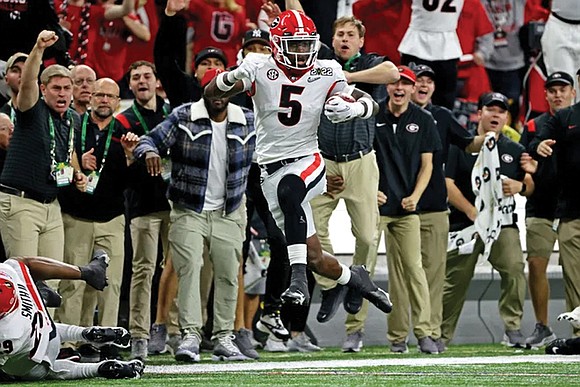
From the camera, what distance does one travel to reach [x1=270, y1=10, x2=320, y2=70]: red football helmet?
9.46m

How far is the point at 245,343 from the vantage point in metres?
10.8

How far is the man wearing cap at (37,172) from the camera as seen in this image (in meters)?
9.63

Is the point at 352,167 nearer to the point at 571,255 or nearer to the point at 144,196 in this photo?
the point at 144,196

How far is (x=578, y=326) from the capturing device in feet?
35.7

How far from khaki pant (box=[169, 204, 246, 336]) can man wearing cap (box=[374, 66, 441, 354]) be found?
148 cm

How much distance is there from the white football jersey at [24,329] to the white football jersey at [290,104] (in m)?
2.11

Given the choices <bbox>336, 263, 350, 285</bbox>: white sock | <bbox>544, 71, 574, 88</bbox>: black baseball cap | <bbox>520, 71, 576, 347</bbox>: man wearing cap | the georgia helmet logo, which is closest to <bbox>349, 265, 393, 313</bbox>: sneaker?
<bbox>336, 263, 350, 285</bbox>: white sock

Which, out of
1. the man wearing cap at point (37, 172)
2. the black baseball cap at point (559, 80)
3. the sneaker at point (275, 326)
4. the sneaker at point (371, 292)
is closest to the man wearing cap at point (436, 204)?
the black baseball cap at point (559, 80)

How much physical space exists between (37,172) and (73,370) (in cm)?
173

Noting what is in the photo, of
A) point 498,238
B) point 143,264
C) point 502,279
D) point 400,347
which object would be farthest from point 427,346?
point 143,264

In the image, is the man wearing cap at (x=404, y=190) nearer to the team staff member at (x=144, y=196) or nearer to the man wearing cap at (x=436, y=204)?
the man wearing cap at (x=436, y=204)

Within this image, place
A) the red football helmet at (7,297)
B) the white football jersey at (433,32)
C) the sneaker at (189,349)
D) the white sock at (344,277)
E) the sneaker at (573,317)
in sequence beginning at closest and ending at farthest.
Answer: the red football helmet at (7,297) → the white sock at (344,277) → the sneaker at (189,349) → the sneaker at (573,317) → the white football jersey at (433,32)

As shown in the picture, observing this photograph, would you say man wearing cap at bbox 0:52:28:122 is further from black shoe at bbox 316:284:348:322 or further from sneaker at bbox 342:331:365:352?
sneaker at bbox 342:331:365:352

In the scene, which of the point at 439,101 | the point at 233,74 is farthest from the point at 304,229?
the point at 439,101
